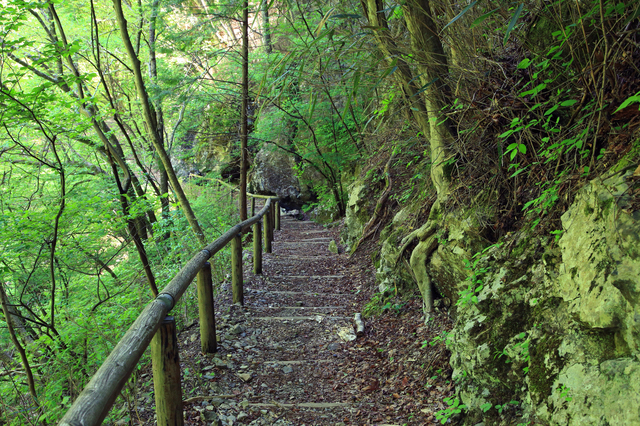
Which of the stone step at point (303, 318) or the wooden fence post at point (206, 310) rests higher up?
the wooden fence post at point (206, 310)

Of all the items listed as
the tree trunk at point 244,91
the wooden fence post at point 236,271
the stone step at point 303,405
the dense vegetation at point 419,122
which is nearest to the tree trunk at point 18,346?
the dense vegetation at point 419,122

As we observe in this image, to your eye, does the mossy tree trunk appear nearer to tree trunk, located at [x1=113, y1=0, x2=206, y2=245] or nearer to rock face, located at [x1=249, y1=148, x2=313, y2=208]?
tree trunk, located at [x1=113, y1=0, x2=206, y2=245]

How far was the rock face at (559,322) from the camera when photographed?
173cm

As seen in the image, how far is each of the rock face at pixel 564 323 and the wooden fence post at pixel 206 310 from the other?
221 cm

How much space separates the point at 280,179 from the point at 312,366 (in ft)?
37.5

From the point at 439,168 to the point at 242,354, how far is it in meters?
2.74

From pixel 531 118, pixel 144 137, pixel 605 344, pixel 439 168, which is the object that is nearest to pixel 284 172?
pixel 144 137

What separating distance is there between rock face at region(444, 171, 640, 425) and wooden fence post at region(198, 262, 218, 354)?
7.24 ft

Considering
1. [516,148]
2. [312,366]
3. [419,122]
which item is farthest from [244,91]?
[516,148]

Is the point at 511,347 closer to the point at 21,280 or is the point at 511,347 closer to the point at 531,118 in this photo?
the point at 531,118

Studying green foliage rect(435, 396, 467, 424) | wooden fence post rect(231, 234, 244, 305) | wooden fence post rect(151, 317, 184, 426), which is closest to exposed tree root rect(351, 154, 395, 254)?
wooden fence post rect(231, 234, 244, 305)

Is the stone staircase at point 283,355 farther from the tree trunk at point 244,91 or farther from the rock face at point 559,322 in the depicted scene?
the tree trunk at point 244,91

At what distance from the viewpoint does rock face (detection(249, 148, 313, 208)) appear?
574 inches

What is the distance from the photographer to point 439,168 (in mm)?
3826
